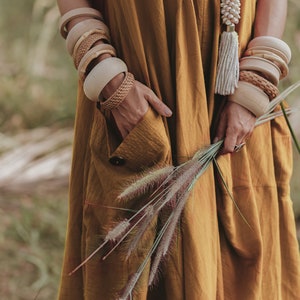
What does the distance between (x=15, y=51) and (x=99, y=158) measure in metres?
2.23

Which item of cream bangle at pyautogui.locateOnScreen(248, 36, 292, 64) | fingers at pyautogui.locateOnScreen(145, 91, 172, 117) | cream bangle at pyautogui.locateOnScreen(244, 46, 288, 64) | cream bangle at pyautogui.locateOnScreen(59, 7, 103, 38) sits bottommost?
fingers at pyautogui.locateOnScreen(145, 91, 172, 117)

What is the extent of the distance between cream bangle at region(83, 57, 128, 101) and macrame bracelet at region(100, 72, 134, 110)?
0.02 metres

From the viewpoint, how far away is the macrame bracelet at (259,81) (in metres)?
0.98

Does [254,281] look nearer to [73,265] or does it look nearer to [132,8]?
[73,265]

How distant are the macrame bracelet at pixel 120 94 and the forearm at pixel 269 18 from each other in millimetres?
241

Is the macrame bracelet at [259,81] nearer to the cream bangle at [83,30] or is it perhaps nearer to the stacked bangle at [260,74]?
the stacked bangle at [260,74]

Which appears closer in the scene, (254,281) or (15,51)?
(254,281)

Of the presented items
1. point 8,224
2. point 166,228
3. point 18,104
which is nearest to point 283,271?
point 166,228

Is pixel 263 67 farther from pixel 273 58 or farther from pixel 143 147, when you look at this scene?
pixel 143 147

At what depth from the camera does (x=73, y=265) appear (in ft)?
3.65

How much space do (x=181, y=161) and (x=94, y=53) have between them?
213 mm

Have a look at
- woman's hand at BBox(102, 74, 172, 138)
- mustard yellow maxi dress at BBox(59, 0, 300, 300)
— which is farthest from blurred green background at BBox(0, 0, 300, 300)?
woman's hand at BBox(102, 74, 172, 138)

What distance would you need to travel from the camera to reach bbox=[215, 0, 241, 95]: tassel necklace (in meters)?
0.97

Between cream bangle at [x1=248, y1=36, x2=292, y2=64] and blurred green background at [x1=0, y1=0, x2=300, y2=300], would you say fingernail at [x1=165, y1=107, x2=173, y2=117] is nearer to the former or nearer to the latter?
cream bangle at [x1=248, y1=36, x2=292, y2=64]
